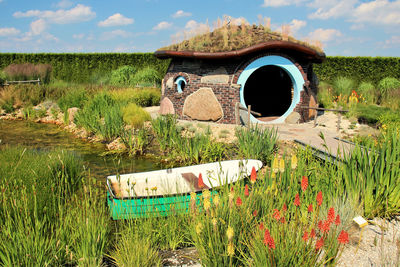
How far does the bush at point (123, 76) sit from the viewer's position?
21156 mm

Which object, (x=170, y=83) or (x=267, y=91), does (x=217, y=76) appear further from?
(x=267, y=91)

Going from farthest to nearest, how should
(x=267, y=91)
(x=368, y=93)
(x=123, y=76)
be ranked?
(x=123, y=76) < (x=368, y=93) < (x=267, y=91)

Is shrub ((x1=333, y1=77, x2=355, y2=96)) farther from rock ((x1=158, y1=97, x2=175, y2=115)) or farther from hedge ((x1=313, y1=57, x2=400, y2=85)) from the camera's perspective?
rock ((x1=158, y1=97, x2=175, y2=115))

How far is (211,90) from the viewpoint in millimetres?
11211

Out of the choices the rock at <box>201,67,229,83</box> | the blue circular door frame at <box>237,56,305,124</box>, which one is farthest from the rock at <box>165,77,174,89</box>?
the blue circular door frame at <box>237,56,305,124</box>

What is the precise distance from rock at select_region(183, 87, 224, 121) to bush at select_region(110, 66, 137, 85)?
1028cm

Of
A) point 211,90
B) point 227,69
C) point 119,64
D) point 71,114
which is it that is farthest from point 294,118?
point 119,64

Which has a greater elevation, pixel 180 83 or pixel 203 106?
pixel 180 83

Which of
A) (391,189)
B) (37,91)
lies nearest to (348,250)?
(391,189)

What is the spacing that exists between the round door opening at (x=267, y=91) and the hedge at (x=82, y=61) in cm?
1022

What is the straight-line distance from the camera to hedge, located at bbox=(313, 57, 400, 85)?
66.1 feet

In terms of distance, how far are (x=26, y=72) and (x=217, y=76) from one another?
14.2m

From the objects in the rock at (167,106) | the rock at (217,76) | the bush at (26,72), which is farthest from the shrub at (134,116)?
the bush at (26,72)

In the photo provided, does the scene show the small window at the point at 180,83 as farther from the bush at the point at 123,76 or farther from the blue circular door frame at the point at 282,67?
the bush at the point at 123,76
